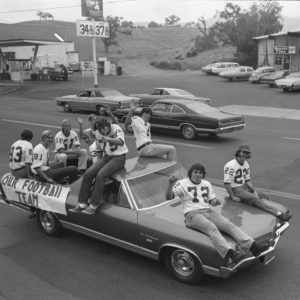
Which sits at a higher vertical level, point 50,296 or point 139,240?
point 139,240

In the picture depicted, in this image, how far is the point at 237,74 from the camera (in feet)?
143

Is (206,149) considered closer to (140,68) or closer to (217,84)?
(217,84)

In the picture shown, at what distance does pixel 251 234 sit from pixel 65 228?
2952 millimetres

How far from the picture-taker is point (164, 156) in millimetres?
7852

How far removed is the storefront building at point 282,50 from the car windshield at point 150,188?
4390cm

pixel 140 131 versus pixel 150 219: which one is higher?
pixel 140 131

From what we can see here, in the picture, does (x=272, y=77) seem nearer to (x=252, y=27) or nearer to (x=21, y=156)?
(x=252, y=27)

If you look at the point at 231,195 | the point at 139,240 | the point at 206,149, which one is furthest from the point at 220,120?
the point at 139,240

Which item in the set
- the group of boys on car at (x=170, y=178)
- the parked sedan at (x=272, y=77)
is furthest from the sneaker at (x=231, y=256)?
the parked sedan at (x=272, y=77)

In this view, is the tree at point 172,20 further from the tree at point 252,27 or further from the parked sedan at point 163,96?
the parked sedan at point 163,96

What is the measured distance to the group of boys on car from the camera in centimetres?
511

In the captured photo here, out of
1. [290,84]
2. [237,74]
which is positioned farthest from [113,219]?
[237,74]

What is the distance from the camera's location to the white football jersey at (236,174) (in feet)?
21.6

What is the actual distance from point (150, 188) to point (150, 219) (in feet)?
2.28
